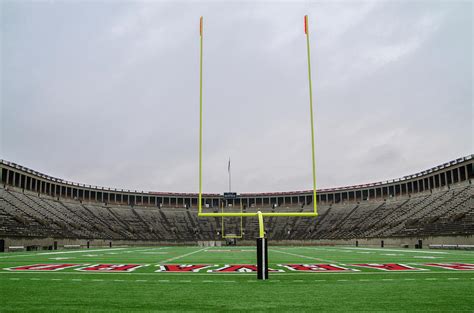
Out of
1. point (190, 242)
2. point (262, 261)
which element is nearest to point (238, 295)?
point (262, 261)

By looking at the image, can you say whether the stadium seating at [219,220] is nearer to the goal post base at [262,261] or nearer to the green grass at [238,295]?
the green grass at [238,295]

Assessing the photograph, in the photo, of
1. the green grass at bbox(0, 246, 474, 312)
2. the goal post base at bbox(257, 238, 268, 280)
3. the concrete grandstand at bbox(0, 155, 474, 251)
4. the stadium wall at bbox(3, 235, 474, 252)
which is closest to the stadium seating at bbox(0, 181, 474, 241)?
the concrete grandstand at bbox(0, 155, 474, 251)

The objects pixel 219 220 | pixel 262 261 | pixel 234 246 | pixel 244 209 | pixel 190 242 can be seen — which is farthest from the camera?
pixel 244 209

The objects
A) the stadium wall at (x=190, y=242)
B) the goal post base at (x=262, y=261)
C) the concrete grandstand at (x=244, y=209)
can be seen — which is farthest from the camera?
the concrete grandstand at (x=244, y=209)

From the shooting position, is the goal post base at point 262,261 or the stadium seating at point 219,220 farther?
the stadium seating at point 219,220

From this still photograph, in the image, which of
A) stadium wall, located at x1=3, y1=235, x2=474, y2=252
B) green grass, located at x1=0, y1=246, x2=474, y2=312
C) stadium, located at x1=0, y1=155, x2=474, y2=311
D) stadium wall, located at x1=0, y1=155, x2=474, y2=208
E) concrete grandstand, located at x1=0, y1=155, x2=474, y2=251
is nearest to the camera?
green grass, located at x1=0, y1=246, x2=474, y2=312

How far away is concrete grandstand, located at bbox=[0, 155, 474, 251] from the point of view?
4456 cm

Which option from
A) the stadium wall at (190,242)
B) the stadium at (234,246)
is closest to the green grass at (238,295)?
the stadium at (234,246)

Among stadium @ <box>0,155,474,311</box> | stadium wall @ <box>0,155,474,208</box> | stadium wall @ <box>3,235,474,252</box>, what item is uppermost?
stadium wall @ <box>0,155,474,208</box>

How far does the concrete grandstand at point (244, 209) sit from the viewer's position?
146 feet

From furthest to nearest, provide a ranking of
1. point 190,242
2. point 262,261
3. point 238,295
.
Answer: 1. point 190,242
2. point 262,261
3. point 238,295

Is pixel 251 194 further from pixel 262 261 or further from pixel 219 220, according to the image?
pixel 262 261

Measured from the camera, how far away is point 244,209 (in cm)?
8506

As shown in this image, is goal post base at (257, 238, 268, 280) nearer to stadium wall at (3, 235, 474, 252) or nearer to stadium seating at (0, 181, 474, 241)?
stadium wall at (3, 235, 474, 252)
